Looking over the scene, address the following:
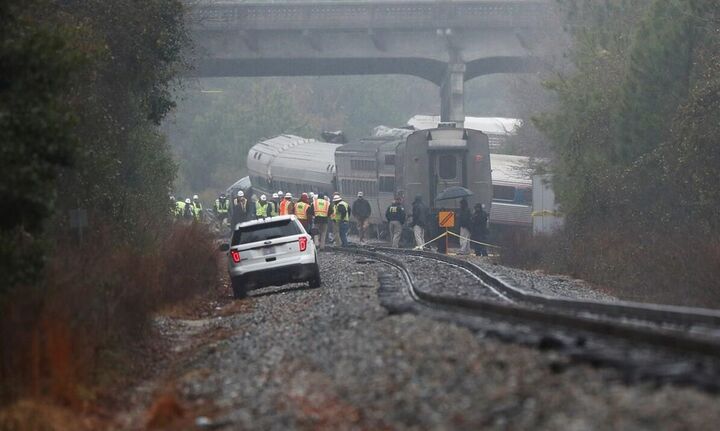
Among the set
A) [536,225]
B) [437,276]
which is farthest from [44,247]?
[536,225]

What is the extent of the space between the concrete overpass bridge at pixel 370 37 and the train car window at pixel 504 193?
211 inches

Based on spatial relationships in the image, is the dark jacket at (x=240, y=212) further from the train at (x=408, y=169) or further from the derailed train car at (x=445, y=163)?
the derailed train car at (x=445, y=163)

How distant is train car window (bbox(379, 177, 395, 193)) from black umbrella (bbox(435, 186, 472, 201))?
6939 mm

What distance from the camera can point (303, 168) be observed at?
65.2 meters

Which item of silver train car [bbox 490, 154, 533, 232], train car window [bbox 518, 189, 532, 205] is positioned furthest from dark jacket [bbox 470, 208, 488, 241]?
train car window [bbox 518, 189, 532, 205]

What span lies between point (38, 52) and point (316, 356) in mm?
4230

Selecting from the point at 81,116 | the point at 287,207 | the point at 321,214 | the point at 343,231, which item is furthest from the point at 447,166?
the point at 81,116

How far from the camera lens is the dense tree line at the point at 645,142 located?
29.5 metres

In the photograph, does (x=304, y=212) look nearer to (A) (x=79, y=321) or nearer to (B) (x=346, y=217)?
(B) (x=346, y=217)

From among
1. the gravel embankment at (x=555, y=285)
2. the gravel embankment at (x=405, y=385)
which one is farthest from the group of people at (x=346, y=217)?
the gravel embankment at (x=405, y=385)

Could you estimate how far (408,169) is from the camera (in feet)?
152

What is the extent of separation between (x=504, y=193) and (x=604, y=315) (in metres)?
41.7

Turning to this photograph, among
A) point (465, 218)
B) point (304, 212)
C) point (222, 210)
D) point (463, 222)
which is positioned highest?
point (304, 212)

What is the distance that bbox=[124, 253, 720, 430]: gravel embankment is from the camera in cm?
847
